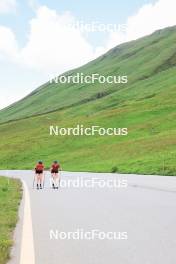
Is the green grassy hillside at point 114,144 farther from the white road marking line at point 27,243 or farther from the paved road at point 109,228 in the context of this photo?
the white road marking line at point 27,243

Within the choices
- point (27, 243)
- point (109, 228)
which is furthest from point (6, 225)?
point (27, 243)

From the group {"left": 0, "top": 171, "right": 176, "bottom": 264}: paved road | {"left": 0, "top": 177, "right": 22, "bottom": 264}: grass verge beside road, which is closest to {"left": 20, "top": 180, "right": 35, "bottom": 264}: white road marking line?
{"left": 0, "top": 171, "right": 176, "bottom": 264}: paved road

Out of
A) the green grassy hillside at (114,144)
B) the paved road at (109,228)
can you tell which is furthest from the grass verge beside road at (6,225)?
the green grassy hillside at (114,144)

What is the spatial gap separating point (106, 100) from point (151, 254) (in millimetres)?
154188

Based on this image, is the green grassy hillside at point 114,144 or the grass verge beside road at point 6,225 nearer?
the grass verge beside road at point 6,225

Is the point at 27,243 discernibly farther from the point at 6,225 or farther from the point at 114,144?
the point at 114,144

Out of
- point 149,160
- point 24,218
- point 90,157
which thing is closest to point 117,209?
point 24,218

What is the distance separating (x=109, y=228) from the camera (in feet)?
42.7

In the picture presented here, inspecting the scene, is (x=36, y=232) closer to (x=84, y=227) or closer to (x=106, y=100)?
(x=84, y=227)

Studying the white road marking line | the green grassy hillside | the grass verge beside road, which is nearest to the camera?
the white road marking line

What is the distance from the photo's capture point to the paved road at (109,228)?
31.8 feet

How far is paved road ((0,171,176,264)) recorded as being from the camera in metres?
9.71

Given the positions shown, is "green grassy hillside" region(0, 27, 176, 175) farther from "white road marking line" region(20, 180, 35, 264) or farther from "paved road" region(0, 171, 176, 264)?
"white road marking line" region(20, 180, 35, 264)

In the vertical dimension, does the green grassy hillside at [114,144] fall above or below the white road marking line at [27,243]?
above
